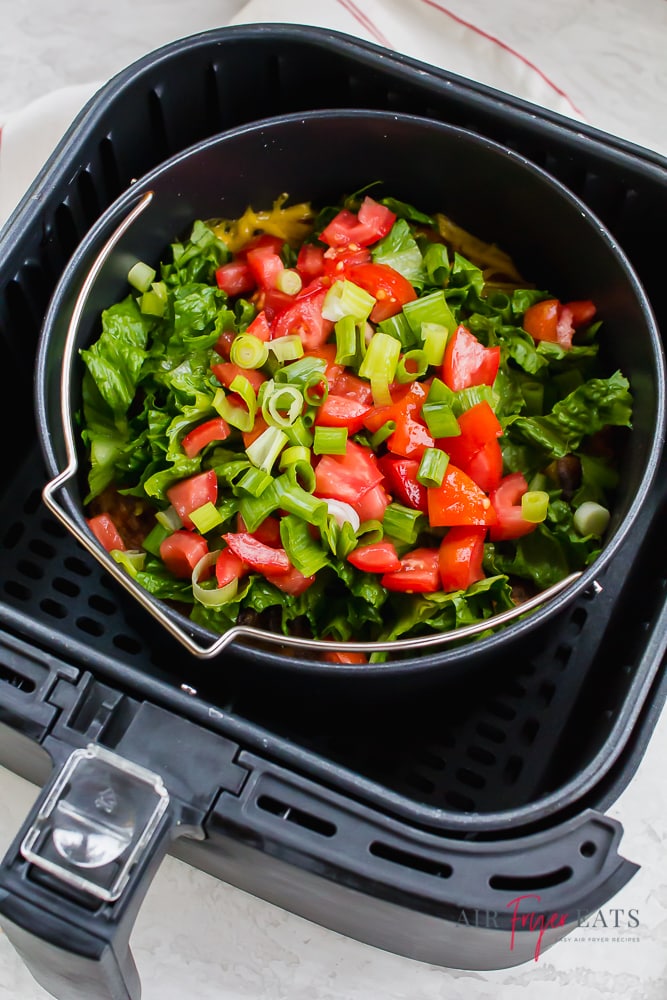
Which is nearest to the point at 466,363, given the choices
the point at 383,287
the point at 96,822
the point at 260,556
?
the point at 383,287

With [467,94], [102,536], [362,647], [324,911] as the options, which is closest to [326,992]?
[324,911]

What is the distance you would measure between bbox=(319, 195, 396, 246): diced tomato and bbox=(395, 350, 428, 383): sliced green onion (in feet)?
0.67

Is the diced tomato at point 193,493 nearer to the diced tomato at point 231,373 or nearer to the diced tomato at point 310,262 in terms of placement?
the diced tomato at point 231,373

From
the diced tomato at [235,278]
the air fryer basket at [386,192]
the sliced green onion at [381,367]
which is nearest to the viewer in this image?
the air fryer basket at [386,192]

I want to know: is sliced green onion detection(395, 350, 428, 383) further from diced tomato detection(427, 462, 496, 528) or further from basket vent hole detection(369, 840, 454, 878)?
basket vent hole detection(369, 840, 454, 878)

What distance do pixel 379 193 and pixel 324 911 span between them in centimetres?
92

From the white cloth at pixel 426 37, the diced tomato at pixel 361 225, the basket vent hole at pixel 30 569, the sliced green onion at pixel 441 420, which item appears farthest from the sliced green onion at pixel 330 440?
the white cloth at pixel 426 37

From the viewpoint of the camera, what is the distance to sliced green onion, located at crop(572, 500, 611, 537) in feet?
3.54

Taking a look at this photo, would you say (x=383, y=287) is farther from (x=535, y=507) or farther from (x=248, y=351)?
(x=535, y=507)

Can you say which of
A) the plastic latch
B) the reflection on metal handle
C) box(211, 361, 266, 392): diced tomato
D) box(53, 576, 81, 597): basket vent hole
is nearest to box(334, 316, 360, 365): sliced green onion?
box(211, 361, 266, 392): diced tomato

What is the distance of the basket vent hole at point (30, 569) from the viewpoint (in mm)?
1190

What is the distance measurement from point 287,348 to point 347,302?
0.10 meters

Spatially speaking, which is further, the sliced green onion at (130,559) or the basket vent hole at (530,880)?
the sliced green onion at (130,559)

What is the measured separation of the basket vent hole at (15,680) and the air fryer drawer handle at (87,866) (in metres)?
0.11
